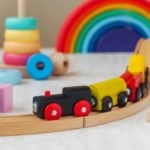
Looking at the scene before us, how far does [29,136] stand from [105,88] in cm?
15

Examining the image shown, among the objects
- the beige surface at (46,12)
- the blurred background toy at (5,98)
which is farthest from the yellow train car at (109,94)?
the beige surface at (46,12)

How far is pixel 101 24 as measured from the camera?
150 cm

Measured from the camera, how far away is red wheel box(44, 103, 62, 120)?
2.19 feet

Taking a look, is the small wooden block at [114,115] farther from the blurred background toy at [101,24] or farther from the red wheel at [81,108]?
the blurred background toy at [101,24]

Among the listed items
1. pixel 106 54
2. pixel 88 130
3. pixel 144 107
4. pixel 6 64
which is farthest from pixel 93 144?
pixel 106 54

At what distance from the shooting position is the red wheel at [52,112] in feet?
2.19

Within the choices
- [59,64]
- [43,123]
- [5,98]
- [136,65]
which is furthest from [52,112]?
[59,64]

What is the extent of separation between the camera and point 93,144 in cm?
61

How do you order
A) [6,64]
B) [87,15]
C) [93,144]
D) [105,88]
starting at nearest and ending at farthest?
1. [93,144]
2. [105,88]
3. [6,64]
4. [87,15]

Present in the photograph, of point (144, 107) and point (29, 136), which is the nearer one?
point (29, 136)

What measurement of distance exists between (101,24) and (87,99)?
835 millimetres

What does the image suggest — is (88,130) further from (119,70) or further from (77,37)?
(77,37)

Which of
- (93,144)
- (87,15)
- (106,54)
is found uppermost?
(87,15)

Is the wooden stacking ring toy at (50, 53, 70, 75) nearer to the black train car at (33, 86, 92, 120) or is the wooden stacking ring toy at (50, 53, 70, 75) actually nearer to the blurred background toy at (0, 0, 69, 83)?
the blurred background toy at (0, 0, 69, 83)
